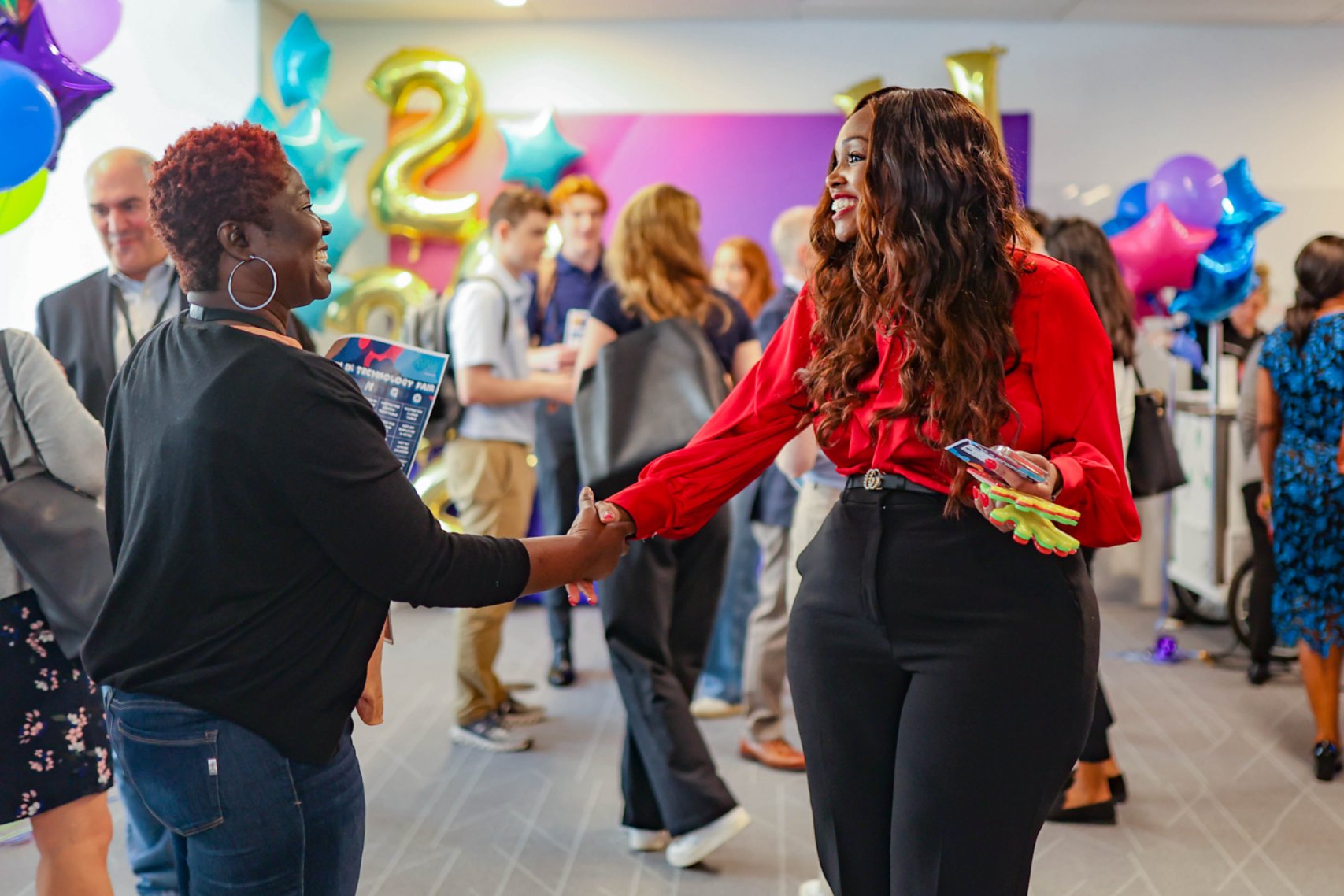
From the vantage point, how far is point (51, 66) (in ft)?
8.07

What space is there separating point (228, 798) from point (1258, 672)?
4.42 meters

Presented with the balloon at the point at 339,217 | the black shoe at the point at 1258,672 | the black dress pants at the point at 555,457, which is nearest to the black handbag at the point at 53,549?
the black dress pants at the point at 555,457

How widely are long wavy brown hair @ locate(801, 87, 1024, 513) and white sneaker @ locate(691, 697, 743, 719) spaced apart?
9.43 feet

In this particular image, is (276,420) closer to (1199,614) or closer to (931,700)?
(931,700)

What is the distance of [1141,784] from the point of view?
3.64 metres

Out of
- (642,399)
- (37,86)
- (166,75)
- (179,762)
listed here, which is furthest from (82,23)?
(166,75)

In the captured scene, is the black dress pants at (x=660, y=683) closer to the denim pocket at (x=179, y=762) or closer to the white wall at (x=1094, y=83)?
the denim pocket at (x=179, y=762)

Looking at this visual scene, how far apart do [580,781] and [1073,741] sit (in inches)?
90.5

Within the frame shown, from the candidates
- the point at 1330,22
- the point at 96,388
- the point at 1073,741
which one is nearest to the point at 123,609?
the point at 1073,741

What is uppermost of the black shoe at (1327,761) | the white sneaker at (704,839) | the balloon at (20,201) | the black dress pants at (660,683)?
the balloon at (20,201)

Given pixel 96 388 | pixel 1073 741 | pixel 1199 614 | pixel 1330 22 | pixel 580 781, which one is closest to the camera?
pixel 1073 741

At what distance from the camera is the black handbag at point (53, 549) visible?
6.84ft

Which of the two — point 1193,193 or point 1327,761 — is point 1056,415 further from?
point 1193,193

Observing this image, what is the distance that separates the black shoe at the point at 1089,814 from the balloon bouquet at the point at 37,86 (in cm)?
292
